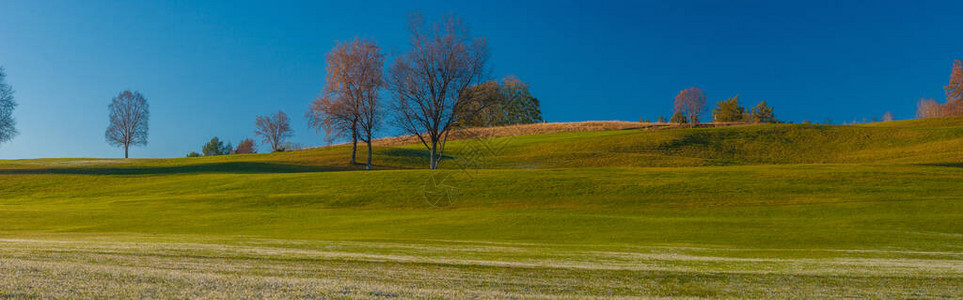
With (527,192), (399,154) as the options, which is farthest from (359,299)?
(399,154)

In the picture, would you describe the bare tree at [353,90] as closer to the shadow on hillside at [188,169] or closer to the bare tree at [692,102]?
the shadow on hillside at [188,169]

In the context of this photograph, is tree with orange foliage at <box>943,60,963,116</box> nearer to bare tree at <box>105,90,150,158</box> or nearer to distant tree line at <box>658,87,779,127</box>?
distant tree line at <box>658,87,779,127</box>

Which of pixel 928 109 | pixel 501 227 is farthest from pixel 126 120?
pixel 928 109

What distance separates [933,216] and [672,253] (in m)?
17.3

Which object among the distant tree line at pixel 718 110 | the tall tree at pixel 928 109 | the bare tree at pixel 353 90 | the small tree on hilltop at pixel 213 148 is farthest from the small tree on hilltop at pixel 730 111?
the small tree on hilltop at pixel 213 148

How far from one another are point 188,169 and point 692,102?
7938 cm

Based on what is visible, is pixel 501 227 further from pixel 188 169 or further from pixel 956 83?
pixel 956 83

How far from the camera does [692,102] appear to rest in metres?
97.2

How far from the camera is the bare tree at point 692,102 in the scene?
318ft

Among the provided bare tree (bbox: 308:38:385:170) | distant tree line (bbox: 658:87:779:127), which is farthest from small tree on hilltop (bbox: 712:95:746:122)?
bare tree (bbox: 308:38:385:170)

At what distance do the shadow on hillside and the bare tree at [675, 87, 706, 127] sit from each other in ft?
217

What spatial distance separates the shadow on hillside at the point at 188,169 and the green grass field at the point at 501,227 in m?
0.47

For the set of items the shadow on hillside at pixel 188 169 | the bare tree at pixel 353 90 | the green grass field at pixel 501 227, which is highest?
the bare tree at pixel 353 90

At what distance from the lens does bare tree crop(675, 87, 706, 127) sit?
318ft
